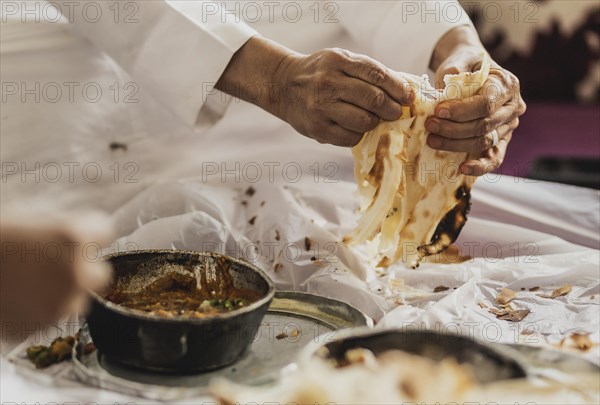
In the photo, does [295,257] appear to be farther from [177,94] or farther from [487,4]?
[487,4]

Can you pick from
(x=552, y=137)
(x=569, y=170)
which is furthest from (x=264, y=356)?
(x=569, y=170)

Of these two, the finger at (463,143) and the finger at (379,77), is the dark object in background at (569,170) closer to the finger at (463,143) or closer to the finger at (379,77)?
the finger at (463,143)

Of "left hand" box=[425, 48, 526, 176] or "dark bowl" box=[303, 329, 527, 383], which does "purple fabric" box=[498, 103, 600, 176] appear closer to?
"left hand" box=[425, 48, 526, 176]

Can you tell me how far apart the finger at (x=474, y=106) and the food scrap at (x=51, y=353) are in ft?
2.67

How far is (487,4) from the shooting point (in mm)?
4098

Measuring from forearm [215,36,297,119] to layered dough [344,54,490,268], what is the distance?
21 cm

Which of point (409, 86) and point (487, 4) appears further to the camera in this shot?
point (487, 4)

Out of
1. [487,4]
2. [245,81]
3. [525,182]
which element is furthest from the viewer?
[487,4]

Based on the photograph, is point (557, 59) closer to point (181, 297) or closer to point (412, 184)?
point (412, 184)

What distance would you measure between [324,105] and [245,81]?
0.86 feet

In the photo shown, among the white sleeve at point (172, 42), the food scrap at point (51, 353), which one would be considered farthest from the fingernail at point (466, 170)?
the food scrap at point (51, 353)

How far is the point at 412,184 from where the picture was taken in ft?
5.33

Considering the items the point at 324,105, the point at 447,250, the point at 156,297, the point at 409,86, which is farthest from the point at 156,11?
the point at 447,250

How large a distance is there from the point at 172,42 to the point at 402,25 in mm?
731
